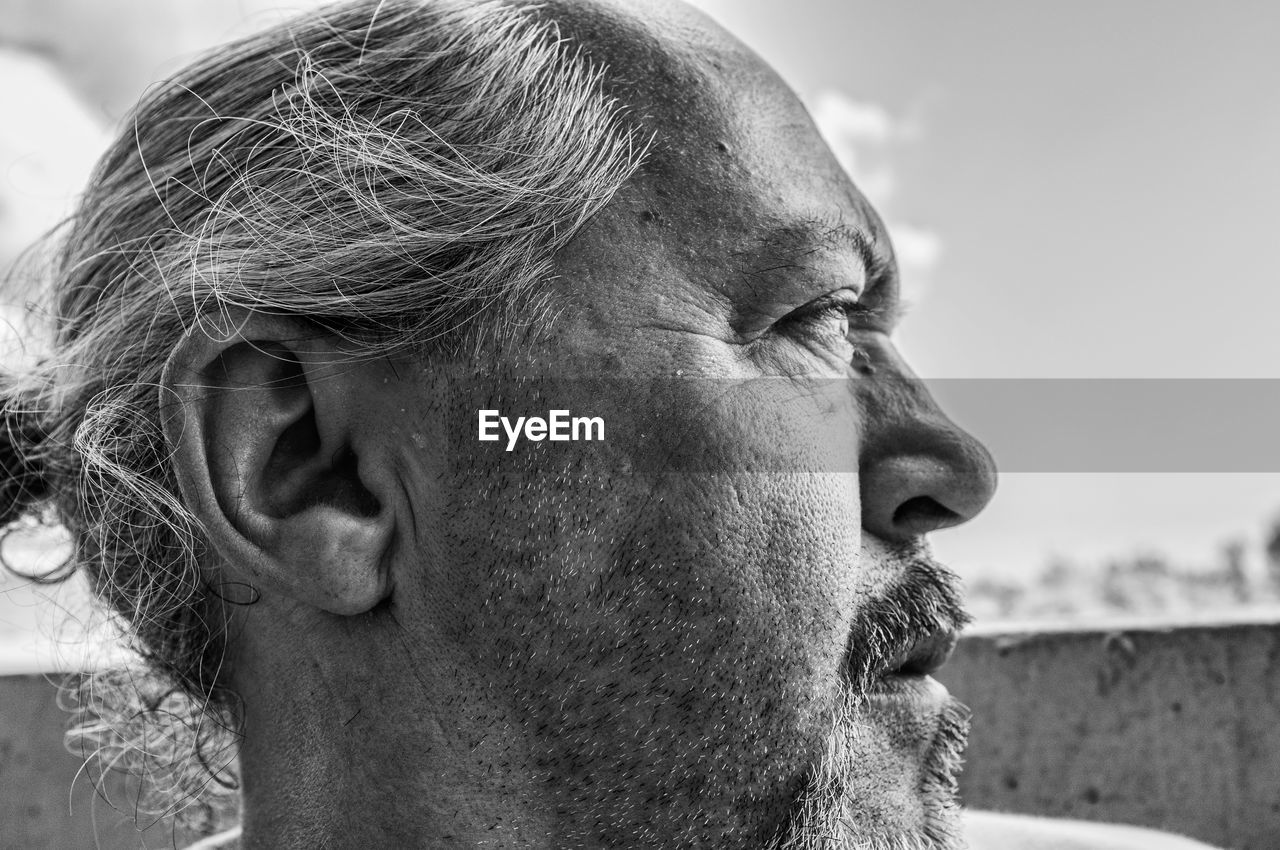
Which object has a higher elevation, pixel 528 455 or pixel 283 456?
pixel 528 455

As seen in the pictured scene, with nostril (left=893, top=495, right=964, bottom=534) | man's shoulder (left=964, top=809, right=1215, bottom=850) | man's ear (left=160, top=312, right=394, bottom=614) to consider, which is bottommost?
man's ear (left=160, top=312, right=394, bottom=614)

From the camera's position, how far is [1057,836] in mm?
1919

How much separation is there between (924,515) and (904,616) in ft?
0.49

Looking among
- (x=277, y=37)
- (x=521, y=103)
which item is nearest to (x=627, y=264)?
(x=521, y=103)

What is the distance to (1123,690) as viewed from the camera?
2.09m

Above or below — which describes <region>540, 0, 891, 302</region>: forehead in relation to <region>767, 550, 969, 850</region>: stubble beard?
above

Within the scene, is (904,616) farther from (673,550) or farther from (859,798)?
(673,550)

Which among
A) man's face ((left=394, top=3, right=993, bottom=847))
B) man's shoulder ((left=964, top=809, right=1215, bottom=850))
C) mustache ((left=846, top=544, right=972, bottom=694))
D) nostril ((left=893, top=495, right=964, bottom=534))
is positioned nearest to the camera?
man's face ((left=394, top=3, right=993, bottom=847))

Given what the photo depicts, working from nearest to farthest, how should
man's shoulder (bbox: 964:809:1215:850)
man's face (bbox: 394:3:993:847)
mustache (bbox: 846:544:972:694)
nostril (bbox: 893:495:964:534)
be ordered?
man's face (bbox: 394:3:993:847)
mustache (bbox: 846:544:972:694)
nostril (bbox: 893:495:964:534)
man's shoulder (bbox: 964:809:1215:850)

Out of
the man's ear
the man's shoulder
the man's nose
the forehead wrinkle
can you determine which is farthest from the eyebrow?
the man's shoulder

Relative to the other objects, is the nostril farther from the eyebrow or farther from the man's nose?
the eyebrow

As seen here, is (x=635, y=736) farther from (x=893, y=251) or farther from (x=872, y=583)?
(x=893, y=251)

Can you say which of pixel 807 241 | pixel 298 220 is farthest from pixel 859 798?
pixel 298 220

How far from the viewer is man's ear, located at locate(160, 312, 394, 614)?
1.17m
